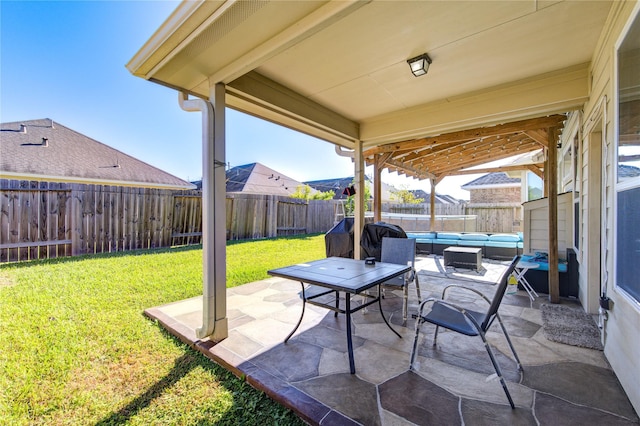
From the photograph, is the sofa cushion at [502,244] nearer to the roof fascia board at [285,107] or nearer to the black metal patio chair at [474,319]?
the roof fascia board at [285,107]

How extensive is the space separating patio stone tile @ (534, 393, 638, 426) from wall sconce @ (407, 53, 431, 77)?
285 centimetres

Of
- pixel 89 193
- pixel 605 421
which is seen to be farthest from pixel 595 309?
pixel 89 193

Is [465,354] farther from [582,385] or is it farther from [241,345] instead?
[241,345]

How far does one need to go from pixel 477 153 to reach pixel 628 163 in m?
A: 5.92

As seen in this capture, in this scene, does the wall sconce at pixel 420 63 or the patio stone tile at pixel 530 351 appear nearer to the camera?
the patio stone tile at pixel 530 351

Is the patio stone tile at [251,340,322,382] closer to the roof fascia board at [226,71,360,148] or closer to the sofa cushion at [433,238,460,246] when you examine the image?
the roof fascia board at [226,71,360,148]

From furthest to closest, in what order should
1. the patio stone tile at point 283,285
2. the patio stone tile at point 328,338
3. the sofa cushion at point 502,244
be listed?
1. the sofa cushion at point 502,244
2. the patio stone tile at point 283,285
3. the patio stone tile at point 328,338

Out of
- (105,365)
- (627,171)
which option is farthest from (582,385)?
(105,365)

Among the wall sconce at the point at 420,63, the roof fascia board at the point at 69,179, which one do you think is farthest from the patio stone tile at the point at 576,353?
the roof fascia board at the point at 69,179

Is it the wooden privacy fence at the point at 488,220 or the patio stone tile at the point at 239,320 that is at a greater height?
the wooden privacy fence at the point at 488,220

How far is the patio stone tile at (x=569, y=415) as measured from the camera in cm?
159

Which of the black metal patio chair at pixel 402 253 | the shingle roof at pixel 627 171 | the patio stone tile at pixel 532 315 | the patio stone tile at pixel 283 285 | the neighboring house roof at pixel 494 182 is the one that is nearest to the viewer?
the shingle roof at pixel 627 171

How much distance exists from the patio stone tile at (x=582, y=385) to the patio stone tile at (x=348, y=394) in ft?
3.88

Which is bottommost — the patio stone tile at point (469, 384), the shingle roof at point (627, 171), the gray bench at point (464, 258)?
the patio stone tile at point (469, 384)
